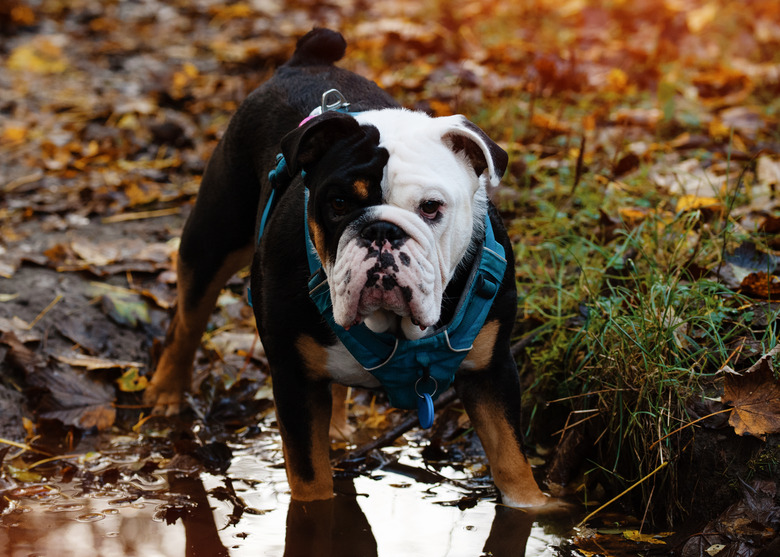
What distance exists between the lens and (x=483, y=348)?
2.72 meters

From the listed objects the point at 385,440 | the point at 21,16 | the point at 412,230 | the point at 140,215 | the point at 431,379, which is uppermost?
the point at 21,16

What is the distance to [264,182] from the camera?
325 cm

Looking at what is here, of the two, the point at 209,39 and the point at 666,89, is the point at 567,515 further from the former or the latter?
the point at 209,39

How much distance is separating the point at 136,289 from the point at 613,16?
5985 millimetres

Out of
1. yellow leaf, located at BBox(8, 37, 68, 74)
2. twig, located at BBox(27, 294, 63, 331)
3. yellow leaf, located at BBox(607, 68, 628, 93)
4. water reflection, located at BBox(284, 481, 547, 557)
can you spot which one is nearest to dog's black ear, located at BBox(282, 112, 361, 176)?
water reflection, located at BBox(284, 481, 547, 557)

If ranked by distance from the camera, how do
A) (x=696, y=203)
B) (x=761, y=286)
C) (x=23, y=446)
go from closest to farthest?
(x=761, y=286)
(x=23, y=446)
(x=696, y=203)

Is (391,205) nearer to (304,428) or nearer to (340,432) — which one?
(304,428)

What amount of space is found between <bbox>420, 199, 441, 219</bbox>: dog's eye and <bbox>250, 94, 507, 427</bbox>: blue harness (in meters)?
0.34

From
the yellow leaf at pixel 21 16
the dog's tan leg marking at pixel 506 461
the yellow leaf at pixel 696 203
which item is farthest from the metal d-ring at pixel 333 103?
the yellow leaf at pixel 21 16

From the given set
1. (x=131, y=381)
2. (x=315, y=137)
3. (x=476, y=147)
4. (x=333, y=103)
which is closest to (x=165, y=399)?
(x=131, y=381)

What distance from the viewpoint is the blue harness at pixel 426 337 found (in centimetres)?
255

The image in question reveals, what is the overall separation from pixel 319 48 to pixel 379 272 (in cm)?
173

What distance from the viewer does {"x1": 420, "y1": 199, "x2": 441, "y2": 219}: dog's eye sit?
2.31 metres

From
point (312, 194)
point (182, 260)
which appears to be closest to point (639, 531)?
point (312, 194)
